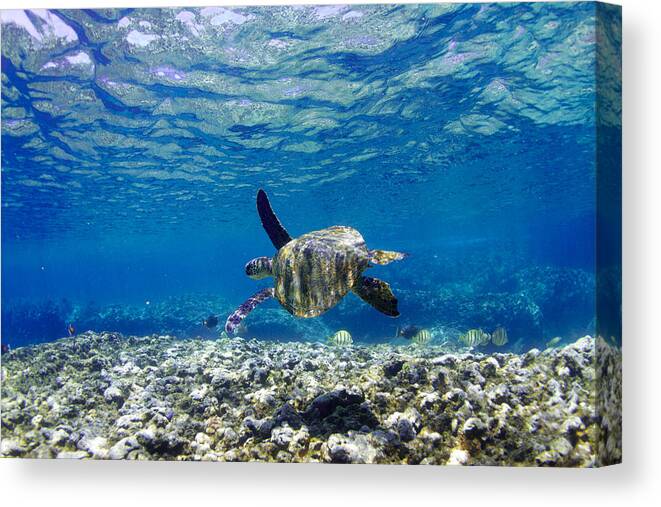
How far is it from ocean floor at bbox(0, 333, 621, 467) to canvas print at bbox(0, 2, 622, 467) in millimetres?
25

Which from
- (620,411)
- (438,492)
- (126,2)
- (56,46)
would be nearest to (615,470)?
(620,411)

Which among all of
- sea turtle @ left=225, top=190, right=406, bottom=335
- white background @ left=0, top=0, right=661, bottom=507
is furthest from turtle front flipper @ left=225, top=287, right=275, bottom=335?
white background @ left=0, top=0, right=661, bottom=507

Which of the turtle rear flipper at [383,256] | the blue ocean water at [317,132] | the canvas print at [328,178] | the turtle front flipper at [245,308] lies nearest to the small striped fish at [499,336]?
the canvas print at [328,178]

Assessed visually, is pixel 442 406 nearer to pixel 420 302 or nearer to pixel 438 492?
pixel 438 492

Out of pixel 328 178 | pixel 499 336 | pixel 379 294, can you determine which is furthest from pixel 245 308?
pixel 328 178

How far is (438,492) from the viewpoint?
187 inches

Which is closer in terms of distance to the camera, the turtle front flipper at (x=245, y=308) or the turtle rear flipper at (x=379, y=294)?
the turtle rear flipper at (x=379, y=294)

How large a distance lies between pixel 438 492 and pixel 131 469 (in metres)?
3.68

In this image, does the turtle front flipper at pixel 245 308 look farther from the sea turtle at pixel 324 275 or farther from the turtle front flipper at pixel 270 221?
the turtle front flipper at pixel 270 221

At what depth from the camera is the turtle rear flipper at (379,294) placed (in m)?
3.96

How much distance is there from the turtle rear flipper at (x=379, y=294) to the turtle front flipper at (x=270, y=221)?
1.51m

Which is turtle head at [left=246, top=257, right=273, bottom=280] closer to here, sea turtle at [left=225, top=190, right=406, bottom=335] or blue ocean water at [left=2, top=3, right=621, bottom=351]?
sea turtle at [left=225, top=190, right=406, bottom=335]

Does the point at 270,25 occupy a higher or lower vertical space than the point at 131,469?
higher

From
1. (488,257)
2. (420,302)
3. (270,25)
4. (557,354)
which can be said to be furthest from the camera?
(488,257)
